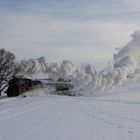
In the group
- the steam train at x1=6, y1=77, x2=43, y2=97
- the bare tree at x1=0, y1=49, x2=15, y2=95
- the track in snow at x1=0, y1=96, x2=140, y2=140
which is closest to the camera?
the track in snow at x1=0, y1=96, x2=140, y2=140

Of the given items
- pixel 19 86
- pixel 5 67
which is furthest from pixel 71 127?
pixel 5 67

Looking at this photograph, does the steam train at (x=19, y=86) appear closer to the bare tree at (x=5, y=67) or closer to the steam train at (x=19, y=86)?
the steam train at (x=19, y=86)

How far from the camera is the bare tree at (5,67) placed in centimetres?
7312

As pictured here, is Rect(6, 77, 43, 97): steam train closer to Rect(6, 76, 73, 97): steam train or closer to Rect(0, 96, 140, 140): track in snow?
Rect(6, 76, 73, 97): steam train

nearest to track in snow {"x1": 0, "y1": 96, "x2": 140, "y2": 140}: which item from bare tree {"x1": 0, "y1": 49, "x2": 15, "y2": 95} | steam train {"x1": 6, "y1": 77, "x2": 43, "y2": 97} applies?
steam train {"x1": 6, "y1": 77, "x2": 43, "y2": 97}

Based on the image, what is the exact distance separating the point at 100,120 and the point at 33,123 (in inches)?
122

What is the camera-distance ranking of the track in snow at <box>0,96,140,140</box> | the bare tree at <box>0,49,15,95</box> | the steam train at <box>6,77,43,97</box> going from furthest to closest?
the bare tree at <box>0,49,15,95</box> → the steam train at <box>6,77,43,97</box> → the track in snow at <box>0,96,140,140</box>

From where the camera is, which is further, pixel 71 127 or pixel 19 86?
pixel 19 86

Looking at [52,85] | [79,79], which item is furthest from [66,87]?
[79,79]

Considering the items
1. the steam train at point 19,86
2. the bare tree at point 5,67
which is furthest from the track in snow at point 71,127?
the bare tree at point 5,67

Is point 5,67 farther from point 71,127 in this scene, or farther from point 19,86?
point 71,127

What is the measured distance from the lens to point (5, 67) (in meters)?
74.9

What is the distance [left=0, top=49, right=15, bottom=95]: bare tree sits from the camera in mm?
73119

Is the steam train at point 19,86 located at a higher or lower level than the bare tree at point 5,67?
lower
